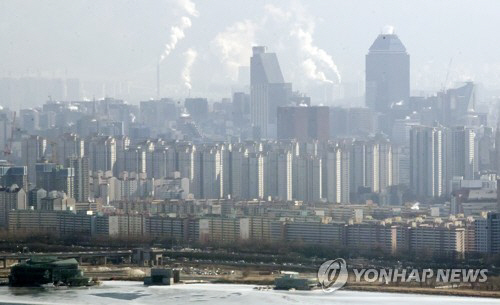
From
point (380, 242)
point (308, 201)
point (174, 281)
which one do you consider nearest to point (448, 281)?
point (174, 281)

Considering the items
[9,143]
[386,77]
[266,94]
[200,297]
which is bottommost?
[200,297]

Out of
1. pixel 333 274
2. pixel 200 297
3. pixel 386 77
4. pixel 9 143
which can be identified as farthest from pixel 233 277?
pixel 386 77

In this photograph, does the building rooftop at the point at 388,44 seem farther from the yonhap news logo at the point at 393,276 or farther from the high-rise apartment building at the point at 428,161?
the yonhap news logo at the point at 393,276

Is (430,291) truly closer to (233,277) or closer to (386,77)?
(233,277)

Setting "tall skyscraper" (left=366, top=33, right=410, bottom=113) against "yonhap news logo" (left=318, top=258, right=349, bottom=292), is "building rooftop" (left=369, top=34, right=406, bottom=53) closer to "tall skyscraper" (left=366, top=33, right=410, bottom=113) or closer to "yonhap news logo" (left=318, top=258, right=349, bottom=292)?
"tall skyscraper" (left=366, top=33, right=410, bottom=113)

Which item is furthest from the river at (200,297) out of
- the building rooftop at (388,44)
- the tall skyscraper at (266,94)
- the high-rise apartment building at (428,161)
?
the tall skyscraper at (266,94)

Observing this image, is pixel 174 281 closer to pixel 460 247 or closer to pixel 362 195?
pixel 460 247
